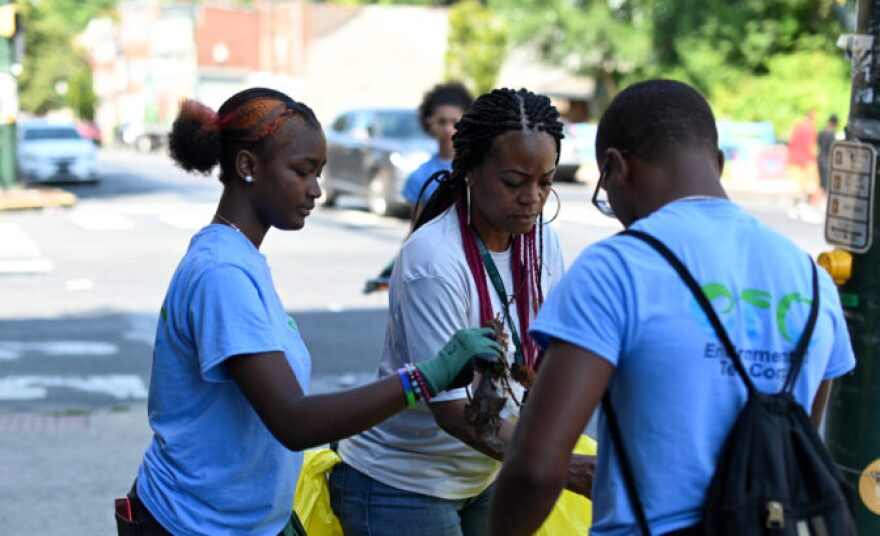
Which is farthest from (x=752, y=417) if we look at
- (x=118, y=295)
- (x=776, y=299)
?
(x=118, y=295)

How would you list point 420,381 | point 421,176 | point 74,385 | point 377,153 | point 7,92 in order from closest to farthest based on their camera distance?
1. point 420,381
2. point 421,176
3. point 74,385
4. point 377,153
5. point 7,92

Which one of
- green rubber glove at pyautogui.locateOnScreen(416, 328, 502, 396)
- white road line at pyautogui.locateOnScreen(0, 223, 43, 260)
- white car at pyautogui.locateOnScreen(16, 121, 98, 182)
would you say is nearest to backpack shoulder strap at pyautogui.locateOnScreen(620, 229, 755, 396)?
green rubber glove at pyautogui.locateOnScreen(416, 328, 502, 396)

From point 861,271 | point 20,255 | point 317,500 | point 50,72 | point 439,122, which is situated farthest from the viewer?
point 50,72

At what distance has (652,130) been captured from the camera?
2236 mm

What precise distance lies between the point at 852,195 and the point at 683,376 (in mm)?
2941

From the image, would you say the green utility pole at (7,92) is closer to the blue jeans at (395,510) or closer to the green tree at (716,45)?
the blue jeans at (395,510)

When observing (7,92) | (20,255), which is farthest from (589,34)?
(20,255)

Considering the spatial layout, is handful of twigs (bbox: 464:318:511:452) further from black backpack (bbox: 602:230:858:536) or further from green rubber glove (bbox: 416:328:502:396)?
black backpack (bbox: 602:230:858:536)

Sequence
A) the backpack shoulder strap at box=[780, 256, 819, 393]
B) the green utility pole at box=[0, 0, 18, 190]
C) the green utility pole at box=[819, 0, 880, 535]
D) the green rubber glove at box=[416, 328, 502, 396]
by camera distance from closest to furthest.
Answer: the backpack shoulder strap at box=[780, 256, 819, 393]
the green rubber glove at box=[416, 328, 502, 396]
the green utility pole at box=[819, 0, 880, 535]
the green utility pole at box=[0, 0, 18, 190]

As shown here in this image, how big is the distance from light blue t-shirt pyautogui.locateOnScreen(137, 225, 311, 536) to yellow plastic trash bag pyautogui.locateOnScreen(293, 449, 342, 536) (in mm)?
599

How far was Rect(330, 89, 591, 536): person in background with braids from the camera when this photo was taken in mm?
3094

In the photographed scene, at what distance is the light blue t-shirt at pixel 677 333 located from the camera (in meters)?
2.07

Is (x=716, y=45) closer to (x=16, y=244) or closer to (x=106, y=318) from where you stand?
(x=16, y=244)

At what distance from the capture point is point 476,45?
47.9m
